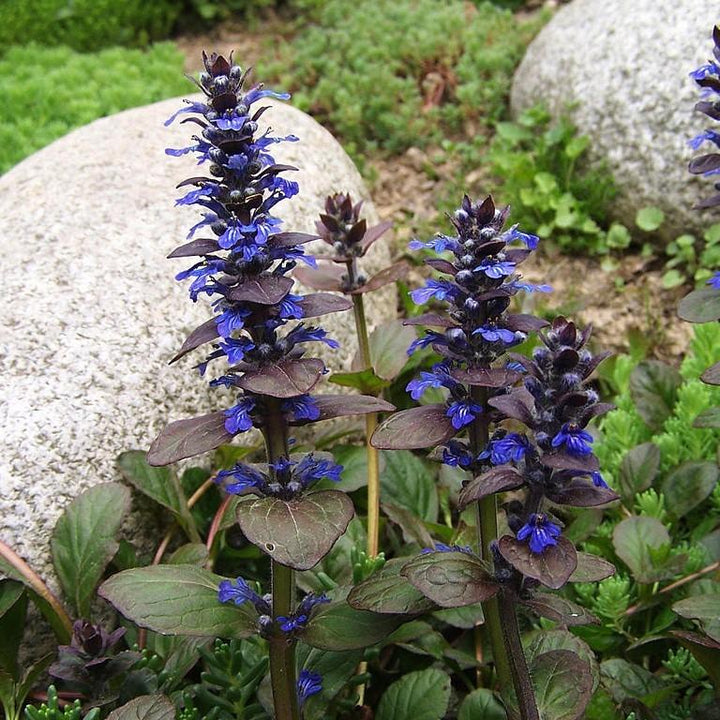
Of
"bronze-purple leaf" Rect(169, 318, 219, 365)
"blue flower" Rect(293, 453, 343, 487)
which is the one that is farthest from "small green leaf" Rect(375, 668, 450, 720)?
"bronze-purple leaf" Rect(169, 318, 219, 365)

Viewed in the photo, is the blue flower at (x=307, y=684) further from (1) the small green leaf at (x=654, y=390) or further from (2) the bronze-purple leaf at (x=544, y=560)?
(1) the small green leaf at (x=654, y=390)

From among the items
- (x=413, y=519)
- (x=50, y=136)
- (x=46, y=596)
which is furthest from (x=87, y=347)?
(x=50, y=136)

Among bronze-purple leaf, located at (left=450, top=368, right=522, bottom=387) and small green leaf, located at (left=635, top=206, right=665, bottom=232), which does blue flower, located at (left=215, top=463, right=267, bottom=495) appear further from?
small green leaf, located at (left=635, top=206, right=665, bottom=232)

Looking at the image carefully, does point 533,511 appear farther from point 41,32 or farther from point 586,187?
point 41,32

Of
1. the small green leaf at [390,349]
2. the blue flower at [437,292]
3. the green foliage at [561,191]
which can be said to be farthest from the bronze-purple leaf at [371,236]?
the green foliage at [561,191]

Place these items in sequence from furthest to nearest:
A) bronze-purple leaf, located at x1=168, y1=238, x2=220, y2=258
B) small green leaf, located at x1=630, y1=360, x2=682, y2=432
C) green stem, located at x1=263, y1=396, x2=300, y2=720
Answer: small green leaf, located at x1=630, y1=360, x2=682, y2=432 → green stem, located at x1=263, y1=396, x2=300, y2=720 → bronze-purple leaf, located at x1=168, y1=238, x2=220, y2=258

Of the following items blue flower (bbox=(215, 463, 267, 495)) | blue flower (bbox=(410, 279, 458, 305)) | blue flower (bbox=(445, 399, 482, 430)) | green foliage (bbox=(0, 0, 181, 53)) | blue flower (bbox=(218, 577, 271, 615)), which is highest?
green foliage (bbox=(0, 0, 181, 53))
